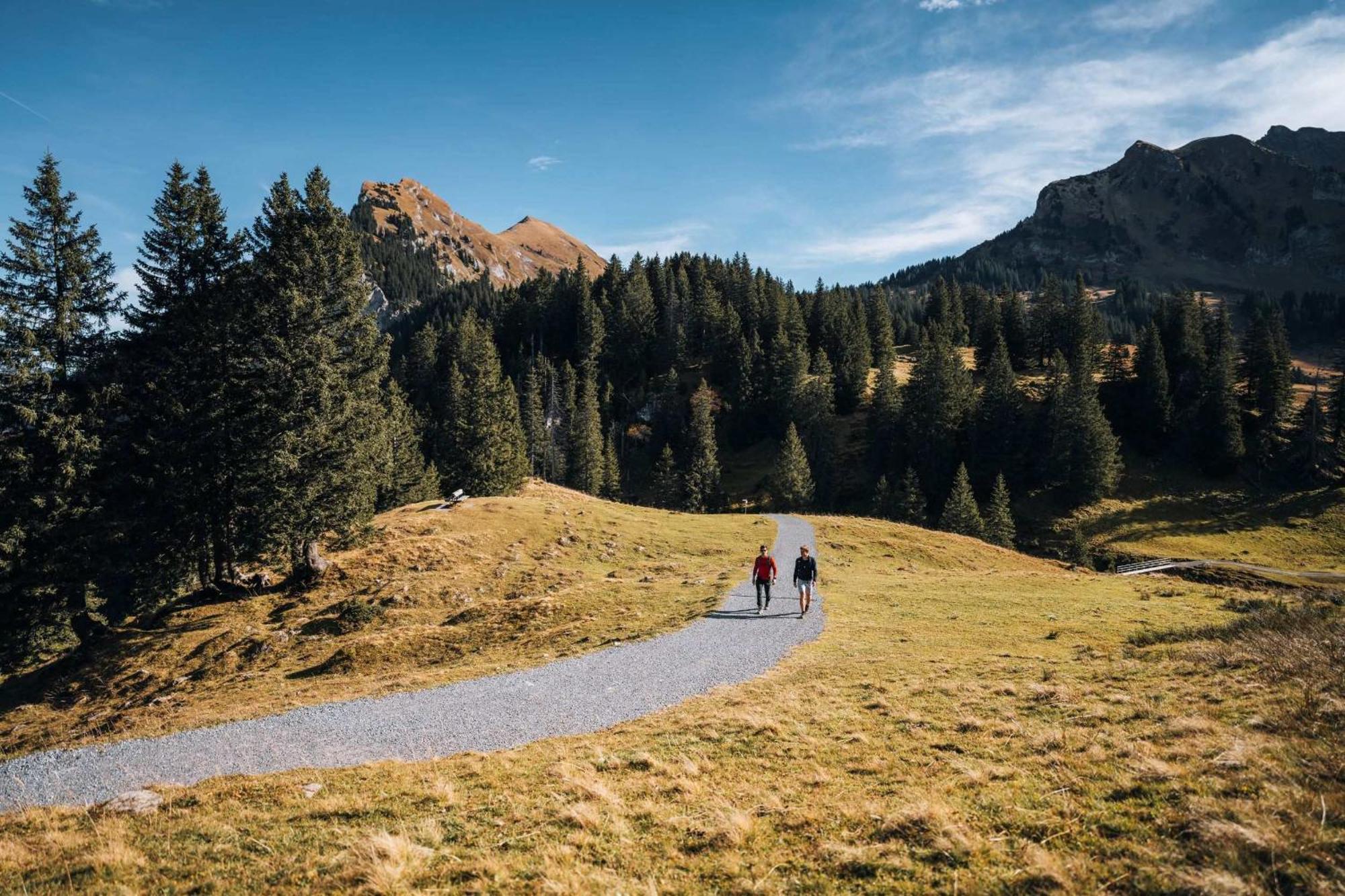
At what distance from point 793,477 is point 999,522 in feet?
83.8

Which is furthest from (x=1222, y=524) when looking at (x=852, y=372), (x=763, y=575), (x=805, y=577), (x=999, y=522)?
(x=763, y=575)

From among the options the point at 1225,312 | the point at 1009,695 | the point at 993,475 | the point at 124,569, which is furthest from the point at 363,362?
the point at 1225,312

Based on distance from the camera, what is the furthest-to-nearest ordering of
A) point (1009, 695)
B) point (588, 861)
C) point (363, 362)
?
point (363, 362) < point (1009, 695) < point (588, 861)

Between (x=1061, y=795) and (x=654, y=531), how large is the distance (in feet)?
131

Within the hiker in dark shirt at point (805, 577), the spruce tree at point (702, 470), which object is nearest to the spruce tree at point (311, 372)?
the hiker in dark shirt at point (805, 577)

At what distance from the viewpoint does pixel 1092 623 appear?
73.8ft

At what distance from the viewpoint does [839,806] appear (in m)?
7.84

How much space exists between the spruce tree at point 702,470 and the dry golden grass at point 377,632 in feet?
161

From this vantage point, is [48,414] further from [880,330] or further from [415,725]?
[880,330]

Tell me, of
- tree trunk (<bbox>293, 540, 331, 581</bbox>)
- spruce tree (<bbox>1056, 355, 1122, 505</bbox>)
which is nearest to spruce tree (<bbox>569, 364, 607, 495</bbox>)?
tree trunk (<bbox>293, 540, 331, 581</bbox>)

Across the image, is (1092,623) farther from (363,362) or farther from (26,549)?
(26,549)

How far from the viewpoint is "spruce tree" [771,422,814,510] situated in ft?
266

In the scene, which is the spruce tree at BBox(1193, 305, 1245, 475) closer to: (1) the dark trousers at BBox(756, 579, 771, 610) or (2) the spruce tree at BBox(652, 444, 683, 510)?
(2) the spruce tree at BBox(652, 444, 683, 510)

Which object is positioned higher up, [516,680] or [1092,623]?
[516,680]
